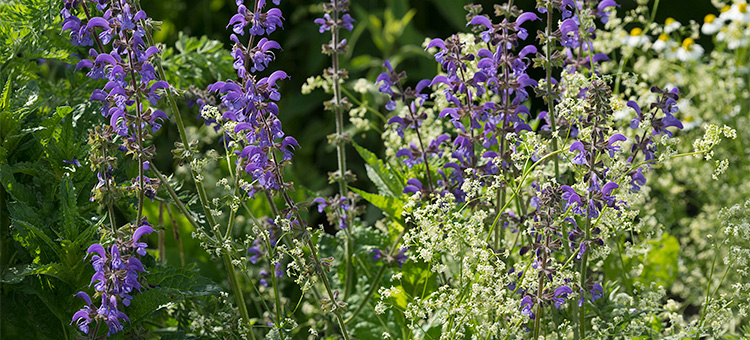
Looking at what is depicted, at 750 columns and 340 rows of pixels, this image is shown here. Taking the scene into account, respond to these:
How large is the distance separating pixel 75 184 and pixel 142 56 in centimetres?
35

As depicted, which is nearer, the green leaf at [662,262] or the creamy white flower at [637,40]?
the green leaf at [662,262]

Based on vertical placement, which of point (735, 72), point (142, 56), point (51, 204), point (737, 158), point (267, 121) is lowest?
point (737, 158)

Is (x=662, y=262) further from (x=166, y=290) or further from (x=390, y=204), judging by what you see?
(x=166, y=290)

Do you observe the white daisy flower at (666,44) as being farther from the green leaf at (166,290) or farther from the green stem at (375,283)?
the green leaf at (166,290)

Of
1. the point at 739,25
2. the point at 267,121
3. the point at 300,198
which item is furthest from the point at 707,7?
the point at 267,121

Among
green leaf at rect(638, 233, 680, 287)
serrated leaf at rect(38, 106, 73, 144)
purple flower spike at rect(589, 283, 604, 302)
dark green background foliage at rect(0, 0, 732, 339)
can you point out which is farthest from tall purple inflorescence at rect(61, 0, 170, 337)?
green leaf at rect(638, 233, 680, 287)

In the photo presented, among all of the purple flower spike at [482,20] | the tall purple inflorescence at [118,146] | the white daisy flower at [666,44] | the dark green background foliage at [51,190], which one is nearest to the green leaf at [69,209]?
the dark green background foliage at [51,190]

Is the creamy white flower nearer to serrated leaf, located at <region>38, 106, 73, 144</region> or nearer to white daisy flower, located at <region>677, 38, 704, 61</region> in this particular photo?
white daisy flower, located at <region>677, 38, 704, 61</region>

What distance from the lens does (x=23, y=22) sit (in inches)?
56.1

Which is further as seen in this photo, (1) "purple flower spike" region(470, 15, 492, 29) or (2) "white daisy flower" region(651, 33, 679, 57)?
(2) "white daisy flower" region(651, 33, 679, 57)

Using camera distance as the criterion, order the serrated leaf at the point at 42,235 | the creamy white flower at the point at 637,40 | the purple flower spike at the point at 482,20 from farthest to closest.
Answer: the creamy white flower at the point at 637,40 < the purple flower spike at the point at 482,20 < the serrated leaf at the point at 42,235

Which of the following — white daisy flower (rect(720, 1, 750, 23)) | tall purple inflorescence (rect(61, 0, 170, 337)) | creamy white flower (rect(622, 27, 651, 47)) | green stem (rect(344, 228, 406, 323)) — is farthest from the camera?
white daisy flower (rect(720, 1, 750, 23))

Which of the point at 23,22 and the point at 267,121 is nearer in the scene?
the point at 267,121

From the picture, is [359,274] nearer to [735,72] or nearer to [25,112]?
[25,112]
